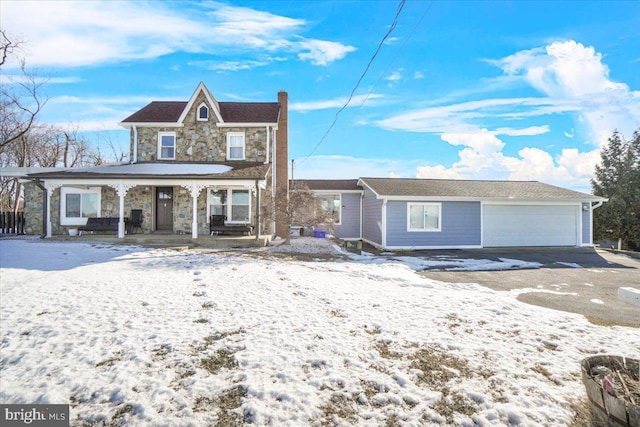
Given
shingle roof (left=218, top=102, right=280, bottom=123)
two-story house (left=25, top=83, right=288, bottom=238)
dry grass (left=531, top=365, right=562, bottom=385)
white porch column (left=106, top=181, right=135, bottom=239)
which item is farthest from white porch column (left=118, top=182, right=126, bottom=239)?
dry grass (left=531, top=365, right=562, bottom=385)

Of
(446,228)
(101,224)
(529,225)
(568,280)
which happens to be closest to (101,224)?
(101,224)

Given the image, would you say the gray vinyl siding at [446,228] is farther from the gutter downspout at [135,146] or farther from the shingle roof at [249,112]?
the gutter downspout at [135,146]

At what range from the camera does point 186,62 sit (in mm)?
14766

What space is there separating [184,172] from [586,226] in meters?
20.2

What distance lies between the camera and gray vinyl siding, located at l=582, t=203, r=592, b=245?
17469 mm

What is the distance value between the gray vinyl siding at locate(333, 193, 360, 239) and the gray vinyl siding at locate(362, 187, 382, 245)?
50 centimetres

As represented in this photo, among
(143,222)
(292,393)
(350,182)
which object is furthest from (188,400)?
(350,182)

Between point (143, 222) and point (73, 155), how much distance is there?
23804 mm

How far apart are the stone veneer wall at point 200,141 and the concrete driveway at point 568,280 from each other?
33.0ft

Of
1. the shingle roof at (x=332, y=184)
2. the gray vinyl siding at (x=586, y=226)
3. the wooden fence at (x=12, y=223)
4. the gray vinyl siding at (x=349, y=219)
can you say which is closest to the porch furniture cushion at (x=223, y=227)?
the shingle roof at (x=332, y=184)

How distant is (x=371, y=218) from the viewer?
18.2m

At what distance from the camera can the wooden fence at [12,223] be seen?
17844mm

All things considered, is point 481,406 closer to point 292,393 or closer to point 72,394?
point 292,393

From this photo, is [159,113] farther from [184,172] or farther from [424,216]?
[424,216]
